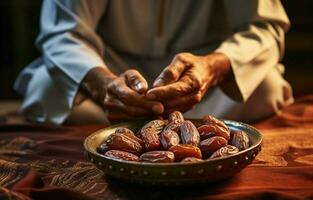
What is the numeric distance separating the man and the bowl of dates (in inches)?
14.9

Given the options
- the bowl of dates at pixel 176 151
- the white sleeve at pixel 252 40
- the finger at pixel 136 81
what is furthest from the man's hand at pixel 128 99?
the white sleeve at pixel 252 40

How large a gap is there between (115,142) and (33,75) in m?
0.90

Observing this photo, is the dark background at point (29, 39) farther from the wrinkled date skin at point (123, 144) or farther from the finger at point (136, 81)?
the wrinkled date skin at point (123, 144)

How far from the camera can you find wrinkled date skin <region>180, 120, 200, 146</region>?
3.38 ft

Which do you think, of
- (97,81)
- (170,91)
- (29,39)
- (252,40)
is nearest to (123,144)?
(170,91)

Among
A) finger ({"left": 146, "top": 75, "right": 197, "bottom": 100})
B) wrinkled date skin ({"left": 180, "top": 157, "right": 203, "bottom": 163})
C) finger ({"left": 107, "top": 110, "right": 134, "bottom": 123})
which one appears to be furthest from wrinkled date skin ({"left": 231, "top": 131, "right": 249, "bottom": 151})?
finger ({"left": 107, "top": 110, "right": 134, "bottom": 123})

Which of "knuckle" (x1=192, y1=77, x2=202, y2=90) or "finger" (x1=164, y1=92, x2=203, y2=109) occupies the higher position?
"knuckle" (x1=192, y1=77, x2=202, y2=90)

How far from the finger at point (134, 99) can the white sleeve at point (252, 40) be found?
1.29ft

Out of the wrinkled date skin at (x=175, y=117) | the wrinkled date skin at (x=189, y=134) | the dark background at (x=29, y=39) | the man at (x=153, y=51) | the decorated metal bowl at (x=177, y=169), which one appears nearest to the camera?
the decorated metal bowl at (x=177, y=169)

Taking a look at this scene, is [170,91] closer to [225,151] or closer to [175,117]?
[175,117]

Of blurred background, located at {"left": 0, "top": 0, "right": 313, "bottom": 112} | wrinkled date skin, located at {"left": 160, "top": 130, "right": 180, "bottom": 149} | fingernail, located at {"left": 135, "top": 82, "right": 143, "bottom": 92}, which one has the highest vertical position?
fingernail, located at {"left": 135, "top": 82, "right": 143, "bottom": 92}

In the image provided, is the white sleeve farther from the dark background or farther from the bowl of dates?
the dark background

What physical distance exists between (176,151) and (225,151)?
87 millimetres

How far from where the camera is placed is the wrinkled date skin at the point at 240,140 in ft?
3.40
